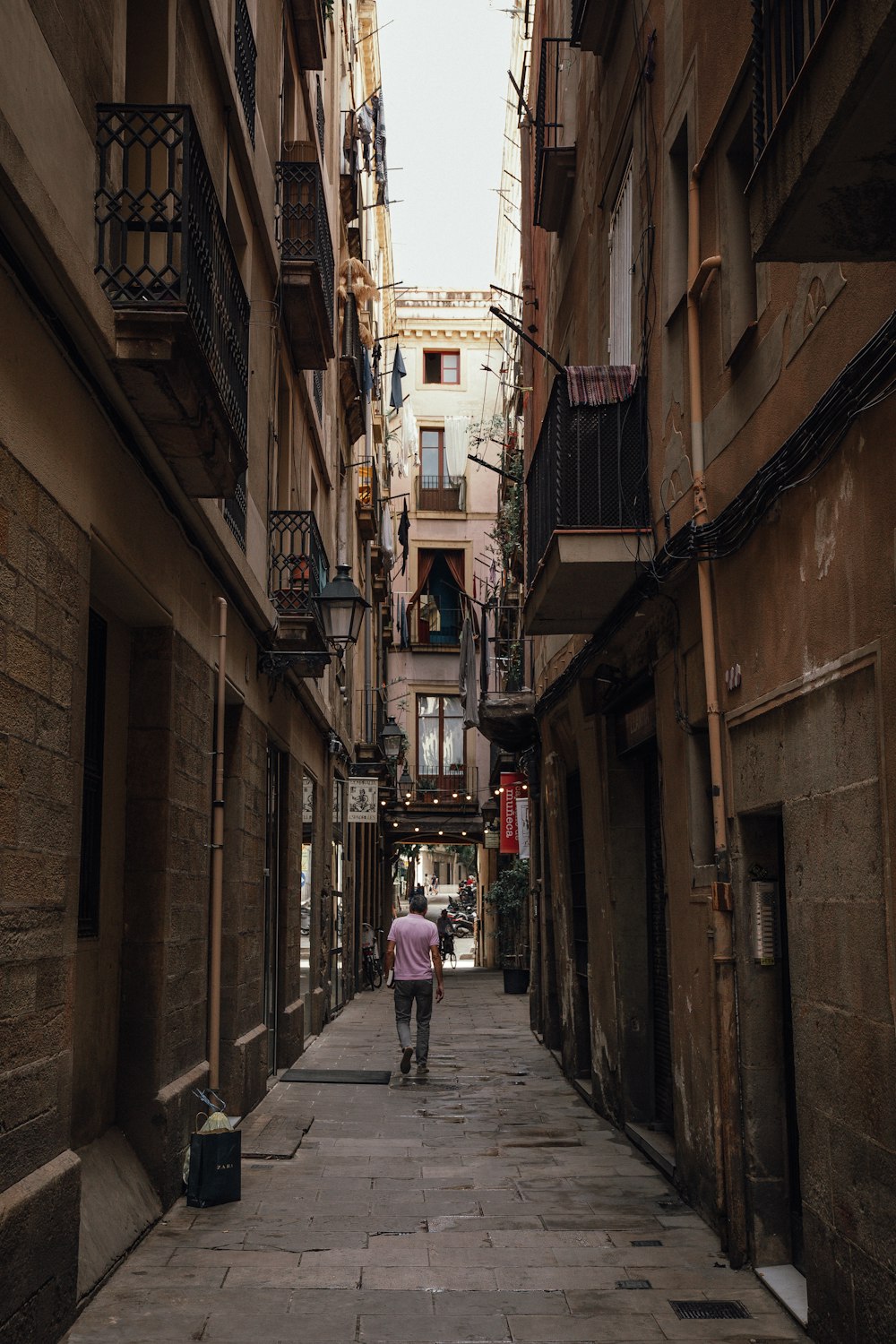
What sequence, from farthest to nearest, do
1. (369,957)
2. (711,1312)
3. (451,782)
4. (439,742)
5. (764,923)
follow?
(439,742)
(451,782)
(369,957)
(764,923)
(711,1312)

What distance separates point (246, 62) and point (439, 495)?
3834cm

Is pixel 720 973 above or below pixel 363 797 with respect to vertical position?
below

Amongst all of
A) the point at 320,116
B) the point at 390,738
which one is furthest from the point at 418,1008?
the point at 390,738

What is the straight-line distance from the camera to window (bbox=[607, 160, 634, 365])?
10984 millimetres

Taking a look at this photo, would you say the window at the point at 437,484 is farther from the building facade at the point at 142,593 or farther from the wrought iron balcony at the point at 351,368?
the building facade at the point at 142,593

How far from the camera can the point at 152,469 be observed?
26.0 ft

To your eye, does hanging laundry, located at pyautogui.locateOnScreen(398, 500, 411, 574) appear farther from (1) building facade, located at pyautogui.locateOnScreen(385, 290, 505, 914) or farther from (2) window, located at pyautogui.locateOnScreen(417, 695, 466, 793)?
(2) window, located at pyautogui.locateOnScreen(417, 695, 466, 793)

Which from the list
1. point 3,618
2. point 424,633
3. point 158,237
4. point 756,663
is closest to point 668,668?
point 756,663

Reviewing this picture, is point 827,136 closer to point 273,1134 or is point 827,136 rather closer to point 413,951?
point 273,1134

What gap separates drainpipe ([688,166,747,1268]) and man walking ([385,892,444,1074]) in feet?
23.8

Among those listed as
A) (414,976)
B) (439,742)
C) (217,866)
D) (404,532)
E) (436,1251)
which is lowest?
(436,1251)

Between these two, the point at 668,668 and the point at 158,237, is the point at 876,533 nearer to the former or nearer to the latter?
the point at 668,668

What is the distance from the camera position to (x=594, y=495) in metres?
9.98

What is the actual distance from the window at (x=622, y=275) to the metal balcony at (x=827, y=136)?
5916mm
